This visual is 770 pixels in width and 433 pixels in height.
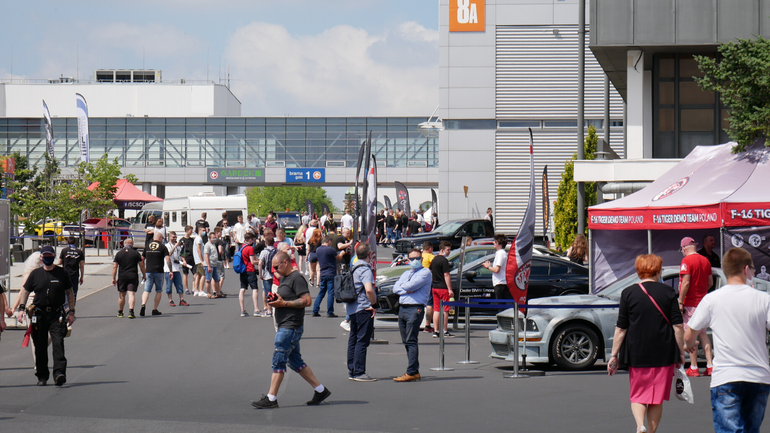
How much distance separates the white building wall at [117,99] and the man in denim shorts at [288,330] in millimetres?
91874

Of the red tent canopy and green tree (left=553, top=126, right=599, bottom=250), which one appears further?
the red tent canopy

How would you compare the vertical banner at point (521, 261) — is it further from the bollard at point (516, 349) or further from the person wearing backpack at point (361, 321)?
the person wearing backpack at point (361, 321)

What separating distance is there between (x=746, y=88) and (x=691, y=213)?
140 inches

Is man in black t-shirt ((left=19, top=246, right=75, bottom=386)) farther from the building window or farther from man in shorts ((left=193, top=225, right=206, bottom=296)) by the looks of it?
the building window

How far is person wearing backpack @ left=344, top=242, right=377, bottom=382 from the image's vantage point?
10.6m

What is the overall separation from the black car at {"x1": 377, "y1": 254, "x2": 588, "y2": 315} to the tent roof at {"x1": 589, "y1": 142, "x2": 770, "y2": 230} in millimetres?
1755

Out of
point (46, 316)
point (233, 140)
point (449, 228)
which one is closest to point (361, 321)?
point (46, 316)

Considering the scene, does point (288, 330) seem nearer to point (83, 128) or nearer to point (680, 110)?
point (680, 110)

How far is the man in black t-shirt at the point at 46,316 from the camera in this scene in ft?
→ 33.7

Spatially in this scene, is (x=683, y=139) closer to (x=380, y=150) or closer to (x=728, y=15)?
(x=728, y=15)

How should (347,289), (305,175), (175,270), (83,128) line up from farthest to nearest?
1. (305,175)
2. (83,128)
3. (175,270)
4. (347,289)

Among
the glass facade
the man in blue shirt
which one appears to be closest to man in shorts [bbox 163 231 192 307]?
the man in blue shirt

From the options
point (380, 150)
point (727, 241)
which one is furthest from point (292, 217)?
point (727, 241)

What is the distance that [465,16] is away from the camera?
43.9m
